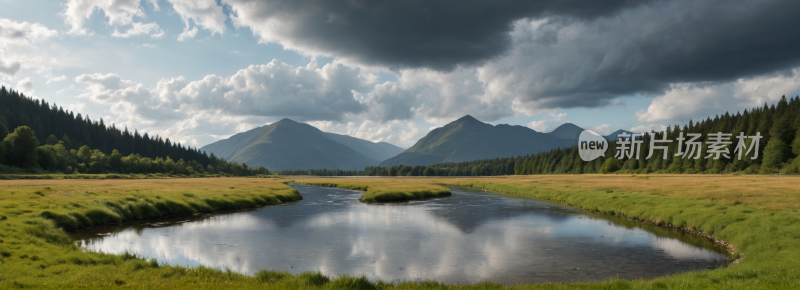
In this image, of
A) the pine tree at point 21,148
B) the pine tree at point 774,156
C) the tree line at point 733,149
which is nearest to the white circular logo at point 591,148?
the tree line at point 733,149

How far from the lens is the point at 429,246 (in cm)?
3039

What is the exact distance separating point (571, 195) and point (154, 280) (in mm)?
66518

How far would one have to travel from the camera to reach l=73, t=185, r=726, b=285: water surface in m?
23.2

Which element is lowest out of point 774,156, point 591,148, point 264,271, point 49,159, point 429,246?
point 429,246

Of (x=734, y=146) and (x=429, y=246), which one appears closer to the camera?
(x=429, y=246)

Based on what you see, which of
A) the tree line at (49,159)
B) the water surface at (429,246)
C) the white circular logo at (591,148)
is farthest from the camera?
the white circular logo at (591,148)

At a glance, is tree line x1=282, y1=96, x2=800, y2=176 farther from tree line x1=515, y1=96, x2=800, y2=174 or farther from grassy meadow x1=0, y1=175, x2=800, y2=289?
grassy meadow x1=0, y1=175, x2=800, y2=289

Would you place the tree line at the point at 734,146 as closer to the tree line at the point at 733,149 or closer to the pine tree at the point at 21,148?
the tree line at the point at 733,149

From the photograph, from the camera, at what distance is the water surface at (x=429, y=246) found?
76.1 feet

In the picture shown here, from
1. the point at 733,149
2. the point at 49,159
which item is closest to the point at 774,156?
the point at 733,149

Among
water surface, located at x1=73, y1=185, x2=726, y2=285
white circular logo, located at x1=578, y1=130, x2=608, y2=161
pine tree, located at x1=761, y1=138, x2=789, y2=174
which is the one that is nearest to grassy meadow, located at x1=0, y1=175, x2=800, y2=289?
water surface, located at x1=73, y1=185, x2=726, y2=285

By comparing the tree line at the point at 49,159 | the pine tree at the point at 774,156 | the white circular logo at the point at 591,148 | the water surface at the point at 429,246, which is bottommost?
the water surface at the point at 429,246

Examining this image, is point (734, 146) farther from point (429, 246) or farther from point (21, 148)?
point (21, 148)

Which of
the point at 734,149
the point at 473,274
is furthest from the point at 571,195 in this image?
the point at 734,149
